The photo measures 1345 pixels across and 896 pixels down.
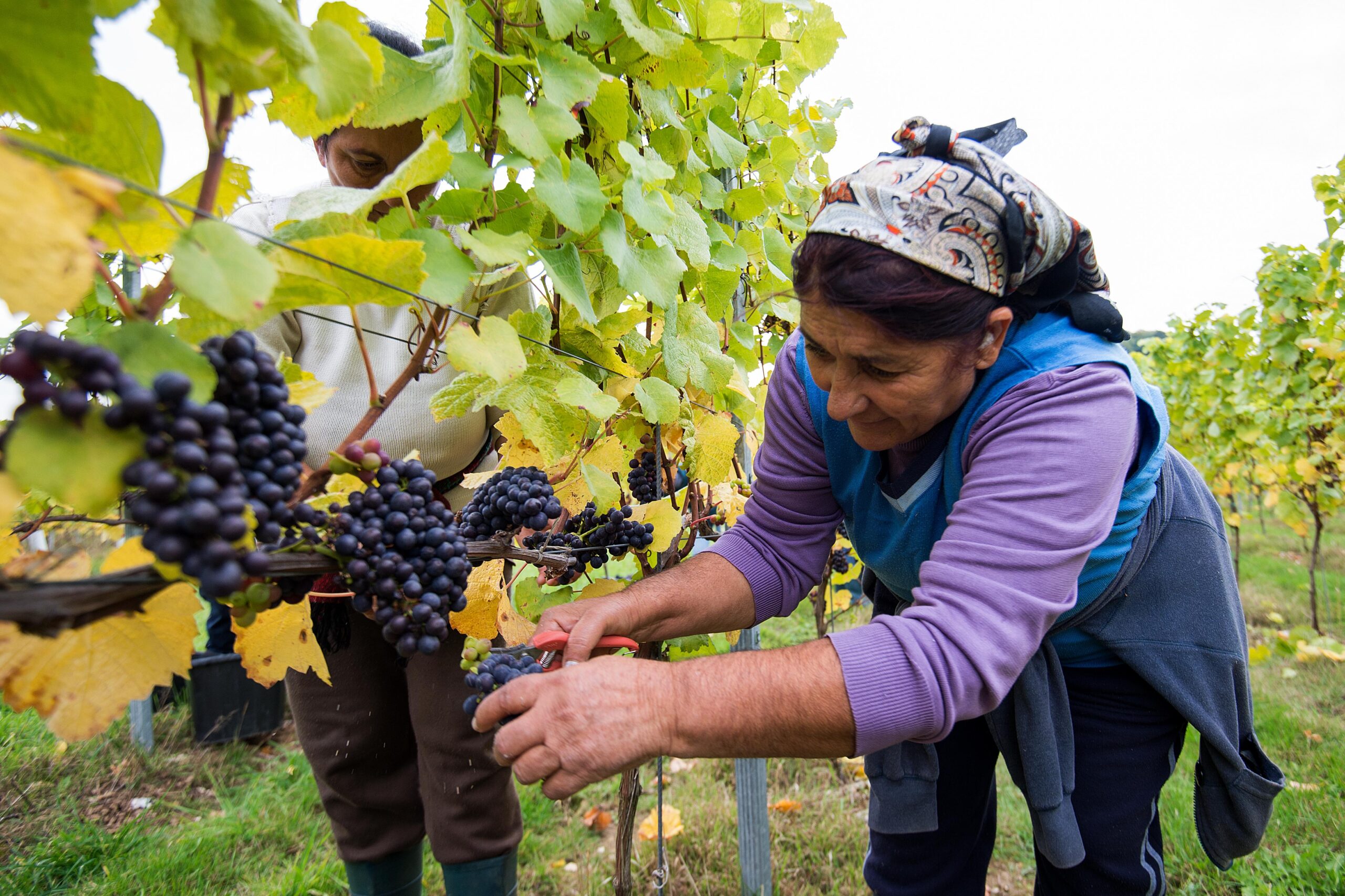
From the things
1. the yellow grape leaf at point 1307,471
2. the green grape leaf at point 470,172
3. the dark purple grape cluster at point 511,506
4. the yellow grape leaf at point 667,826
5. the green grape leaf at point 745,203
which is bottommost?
the yellow grape leaf at point 1307,471

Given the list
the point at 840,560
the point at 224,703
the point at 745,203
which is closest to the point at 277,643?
the point at 745,203

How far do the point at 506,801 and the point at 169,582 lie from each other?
1417 millimetres

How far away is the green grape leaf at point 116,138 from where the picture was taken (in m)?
0.71

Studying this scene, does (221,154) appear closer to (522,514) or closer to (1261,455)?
(522,514)

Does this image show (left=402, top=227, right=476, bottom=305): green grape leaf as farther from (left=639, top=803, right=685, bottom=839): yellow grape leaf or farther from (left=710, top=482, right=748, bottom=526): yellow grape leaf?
(left=639, top=803, right=685, bottom=839): yellow grape leaf

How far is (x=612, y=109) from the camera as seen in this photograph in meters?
1.40

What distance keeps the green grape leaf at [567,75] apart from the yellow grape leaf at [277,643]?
0.91 m

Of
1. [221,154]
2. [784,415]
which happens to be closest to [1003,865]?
[784,415]

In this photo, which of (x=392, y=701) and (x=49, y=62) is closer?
(x=49, y=62)

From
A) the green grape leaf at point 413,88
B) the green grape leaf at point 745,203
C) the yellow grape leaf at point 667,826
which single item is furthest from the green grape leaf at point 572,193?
the yellow grape leaf at point 667,826

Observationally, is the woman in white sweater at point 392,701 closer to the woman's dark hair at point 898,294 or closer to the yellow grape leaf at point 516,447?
the yellow grape leaf at point 516,447

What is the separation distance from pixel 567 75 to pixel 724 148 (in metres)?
0.66

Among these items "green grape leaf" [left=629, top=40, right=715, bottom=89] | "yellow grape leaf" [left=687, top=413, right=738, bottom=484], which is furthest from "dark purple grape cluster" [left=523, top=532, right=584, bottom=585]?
"green grape leaf" [left=629, top=40, right=715, bottom=89]

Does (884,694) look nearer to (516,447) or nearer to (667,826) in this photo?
(516,447)
